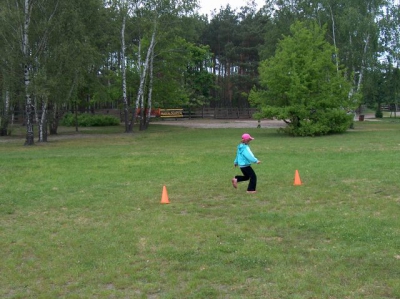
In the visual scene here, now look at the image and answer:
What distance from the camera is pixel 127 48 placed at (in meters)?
37.3

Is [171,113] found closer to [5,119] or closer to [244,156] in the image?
[5,119]

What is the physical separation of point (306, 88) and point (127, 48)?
1595 cm

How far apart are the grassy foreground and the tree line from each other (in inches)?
547

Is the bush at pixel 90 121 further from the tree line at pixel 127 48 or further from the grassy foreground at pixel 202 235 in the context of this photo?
the grassy foreground at pixel 202 235

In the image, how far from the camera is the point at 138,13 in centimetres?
3347

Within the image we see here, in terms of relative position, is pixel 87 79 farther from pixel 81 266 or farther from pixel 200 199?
pixel 81 266

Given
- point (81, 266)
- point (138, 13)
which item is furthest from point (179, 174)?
point (138, 13)

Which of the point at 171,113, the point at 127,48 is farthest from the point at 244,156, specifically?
the point at 171,113

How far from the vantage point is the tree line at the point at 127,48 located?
25.1 meters

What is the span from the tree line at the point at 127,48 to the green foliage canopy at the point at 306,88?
4.35 ft

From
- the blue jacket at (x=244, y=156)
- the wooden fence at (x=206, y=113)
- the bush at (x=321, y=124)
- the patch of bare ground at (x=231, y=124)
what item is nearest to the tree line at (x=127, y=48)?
the bush at (x=321, y=124)

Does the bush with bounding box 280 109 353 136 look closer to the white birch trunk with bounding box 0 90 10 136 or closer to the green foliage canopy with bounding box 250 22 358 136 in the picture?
the green foliage canopy with bounding box 250 22 358 136

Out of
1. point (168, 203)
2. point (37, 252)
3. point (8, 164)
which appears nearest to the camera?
point (37, 252)

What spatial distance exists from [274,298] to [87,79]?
1254 inches
